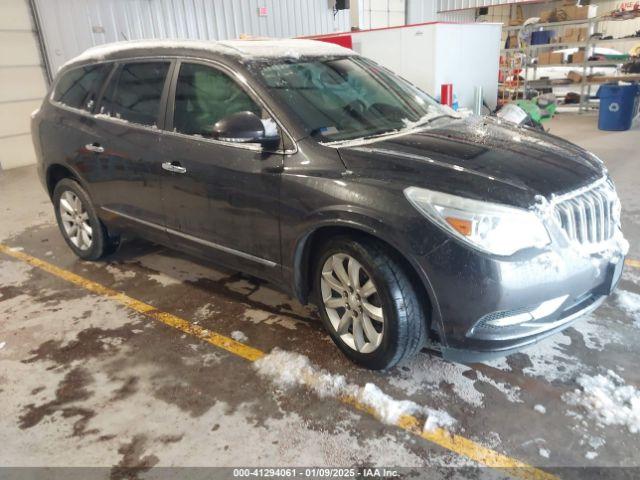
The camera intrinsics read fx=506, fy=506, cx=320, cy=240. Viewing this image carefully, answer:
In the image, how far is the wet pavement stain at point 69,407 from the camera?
2.34m

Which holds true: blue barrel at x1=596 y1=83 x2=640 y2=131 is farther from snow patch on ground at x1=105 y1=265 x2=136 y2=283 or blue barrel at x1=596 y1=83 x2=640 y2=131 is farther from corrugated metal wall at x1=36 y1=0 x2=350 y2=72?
snow patch on ground at x1=105 y1=265 x2=136 y2=283

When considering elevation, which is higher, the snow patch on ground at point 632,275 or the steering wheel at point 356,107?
the steering wheel at point 356,107

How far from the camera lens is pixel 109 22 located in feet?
31.8

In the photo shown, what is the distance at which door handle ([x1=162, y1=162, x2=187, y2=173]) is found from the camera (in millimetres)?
3058

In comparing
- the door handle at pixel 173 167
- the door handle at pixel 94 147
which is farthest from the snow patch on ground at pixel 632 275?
the door handle at pixel 94 147

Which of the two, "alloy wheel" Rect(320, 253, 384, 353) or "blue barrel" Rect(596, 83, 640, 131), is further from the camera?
"blue barrel" Rect(596, 83, 640, 131)

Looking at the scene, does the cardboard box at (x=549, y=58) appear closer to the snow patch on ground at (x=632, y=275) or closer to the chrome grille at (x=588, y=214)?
the snow patch on ground at (x=632, y=275)

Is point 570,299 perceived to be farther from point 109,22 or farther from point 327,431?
point 109,22

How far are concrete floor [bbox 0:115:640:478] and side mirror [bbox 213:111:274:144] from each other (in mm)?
1178

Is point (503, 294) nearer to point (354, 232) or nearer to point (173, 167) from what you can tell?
point (354, 232)

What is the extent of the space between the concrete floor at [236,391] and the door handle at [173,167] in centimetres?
93

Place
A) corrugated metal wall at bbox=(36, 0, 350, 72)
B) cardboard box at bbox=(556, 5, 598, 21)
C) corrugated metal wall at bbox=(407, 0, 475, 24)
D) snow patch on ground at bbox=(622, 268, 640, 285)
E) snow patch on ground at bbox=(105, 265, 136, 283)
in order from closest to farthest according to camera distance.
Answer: snow patch on ground at bbox=(622, 268, 640, 285)
snow patch on ground at bbox=(105, 265, 136, 283)
corrugated metal wall at bbox=(36, 0, 350, 72)
cardboard box at bbox=(556, 5, 598, 21)
corrugated metal wall at bbox=(407, 0, 475, 24)

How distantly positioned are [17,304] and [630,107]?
10588 mm

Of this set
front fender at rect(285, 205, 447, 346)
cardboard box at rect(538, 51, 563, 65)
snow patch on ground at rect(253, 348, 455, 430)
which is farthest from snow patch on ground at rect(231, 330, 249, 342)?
cardboard box at rect(538, 51, 563, 65)
